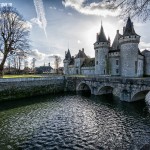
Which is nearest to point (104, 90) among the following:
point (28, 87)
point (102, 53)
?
point (28, 87)

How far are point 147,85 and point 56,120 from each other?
408 inches

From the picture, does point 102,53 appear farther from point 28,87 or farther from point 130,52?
point 28,87

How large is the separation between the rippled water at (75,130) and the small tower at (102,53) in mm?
20795

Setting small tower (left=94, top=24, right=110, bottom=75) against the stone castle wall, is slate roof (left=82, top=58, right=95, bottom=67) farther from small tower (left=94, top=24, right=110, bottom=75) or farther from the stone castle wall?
the stone castle wall

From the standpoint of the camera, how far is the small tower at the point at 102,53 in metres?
34.4

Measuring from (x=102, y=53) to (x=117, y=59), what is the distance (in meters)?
3.70

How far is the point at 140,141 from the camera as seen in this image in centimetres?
855

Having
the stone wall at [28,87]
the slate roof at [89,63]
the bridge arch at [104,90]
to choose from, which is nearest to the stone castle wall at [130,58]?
the bridge arch at [104,90]

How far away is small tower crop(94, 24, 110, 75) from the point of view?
3441 centimetres

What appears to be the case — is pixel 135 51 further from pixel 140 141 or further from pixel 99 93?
pixel 140 141

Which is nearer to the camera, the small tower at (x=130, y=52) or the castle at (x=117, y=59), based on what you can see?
the small tower at (x=130, y=52)

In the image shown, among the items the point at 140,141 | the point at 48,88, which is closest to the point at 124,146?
the point at 140,141

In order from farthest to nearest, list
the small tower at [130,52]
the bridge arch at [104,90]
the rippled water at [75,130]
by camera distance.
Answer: the small tower at [130,52] → the bridge arch at [104,90] → the rippled water at [75,130]

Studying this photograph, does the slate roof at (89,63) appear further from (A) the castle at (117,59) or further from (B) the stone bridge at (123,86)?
(B) the stone bridge at (123,86)
